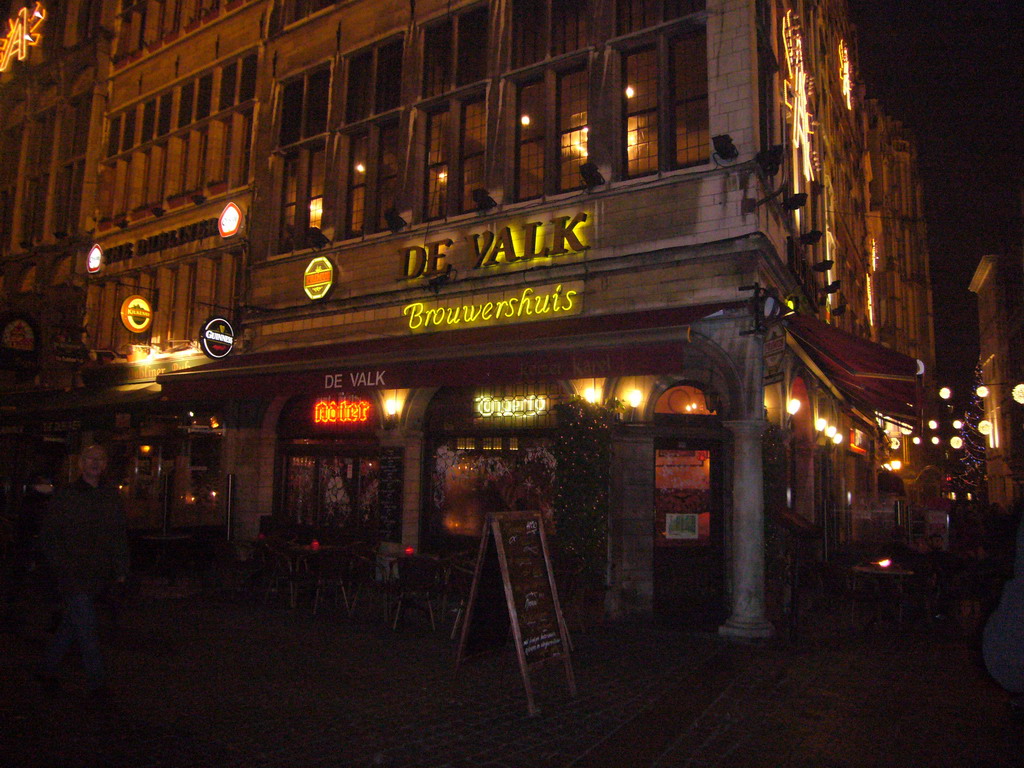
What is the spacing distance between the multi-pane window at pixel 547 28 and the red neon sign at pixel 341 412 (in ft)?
19.9

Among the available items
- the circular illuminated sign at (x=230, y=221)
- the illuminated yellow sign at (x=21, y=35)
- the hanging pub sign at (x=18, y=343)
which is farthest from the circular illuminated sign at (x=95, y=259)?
the illuminated yellow sign at (x=21, y=35)

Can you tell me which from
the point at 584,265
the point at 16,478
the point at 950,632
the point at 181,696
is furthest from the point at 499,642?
the point at 16,478

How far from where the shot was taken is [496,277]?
36.6 feet

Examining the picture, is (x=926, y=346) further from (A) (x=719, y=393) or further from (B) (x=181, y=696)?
(B) (x=181, y=696)

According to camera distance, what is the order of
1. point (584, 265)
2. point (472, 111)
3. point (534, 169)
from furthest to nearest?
point (472, 111) < point (534, 169) < point (584, 265)

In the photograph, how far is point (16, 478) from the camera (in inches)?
767

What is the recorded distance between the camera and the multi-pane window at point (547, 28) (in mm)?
11133

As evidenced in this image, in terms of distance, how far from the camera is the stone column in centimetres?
842

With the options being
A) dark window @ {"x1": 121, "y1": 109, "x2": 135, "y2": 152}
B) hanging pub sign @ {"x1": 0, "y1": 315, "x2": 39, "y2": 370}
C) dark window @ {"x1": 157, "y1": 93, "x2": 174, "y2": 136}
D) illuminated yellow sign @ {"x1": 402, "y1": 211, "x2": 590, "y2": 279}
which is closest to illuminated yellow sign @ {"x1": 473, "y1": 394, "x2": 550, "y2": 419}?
illuminated yellow sign @ {"x1": 402, "y1": 211, "x2": 590, "y2": 279}

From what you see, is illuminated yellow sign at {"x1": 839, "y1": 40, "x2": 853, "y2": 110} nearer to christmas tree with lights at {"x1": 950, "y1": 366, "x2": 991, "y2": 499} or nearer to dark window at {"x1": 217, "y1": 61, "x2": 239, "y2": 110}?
dark window at {"x1": 217, "y1": 61, "x2": 239, "y2": 110}

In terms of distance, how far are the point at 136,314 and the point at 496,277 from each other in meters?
9.49

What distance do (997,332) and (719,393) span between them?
38.6 meters

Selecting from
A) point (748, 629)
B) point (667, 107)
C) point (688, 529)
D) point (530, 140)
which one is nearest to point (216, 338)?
point (530, 140)

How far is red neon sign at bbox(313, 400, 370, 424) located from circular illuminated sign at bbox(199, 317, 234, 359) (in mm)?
2085
